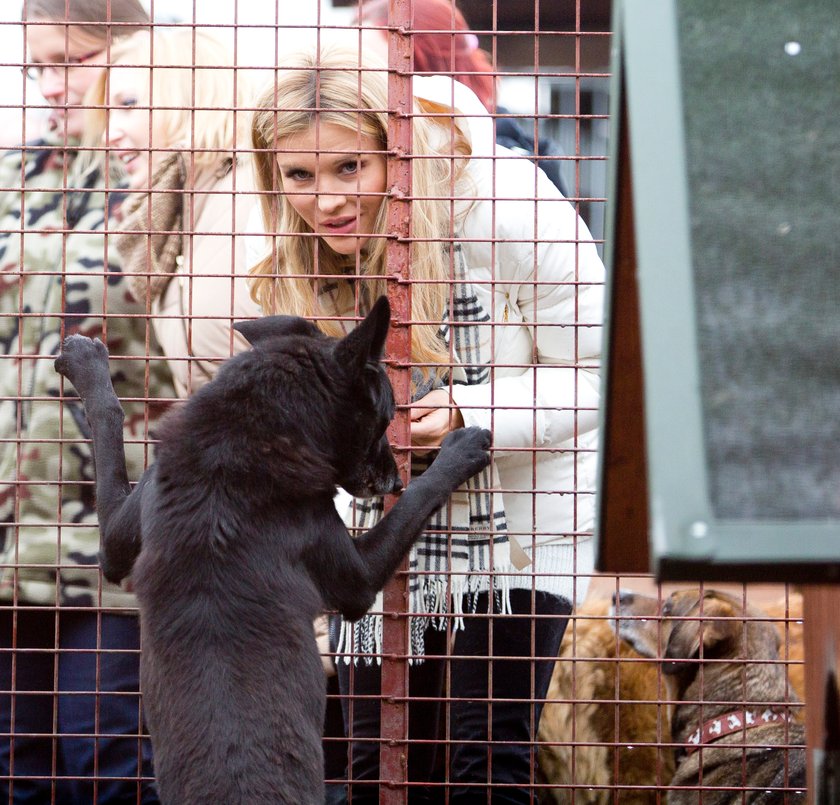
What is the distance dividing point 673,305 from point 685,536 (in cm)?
32

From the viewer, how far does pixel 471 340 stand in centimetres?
380

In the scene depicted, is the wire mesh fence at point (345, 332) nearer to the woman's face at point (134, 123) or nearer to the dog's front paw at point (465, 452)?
the woman's face at point (134, 123)

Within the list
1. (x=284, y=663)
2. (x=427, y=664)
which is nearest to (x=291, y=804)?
(x=284, y=663)

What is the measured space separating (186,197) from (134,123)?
0.41 metres

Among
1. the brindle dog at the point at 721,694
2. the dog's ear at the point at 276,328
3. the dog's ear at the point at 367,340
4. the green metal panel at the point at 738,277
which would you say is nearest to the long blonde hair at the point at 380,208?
the dog's ear at the point at 276,328

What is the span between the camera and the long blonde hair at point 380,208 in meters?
3.69

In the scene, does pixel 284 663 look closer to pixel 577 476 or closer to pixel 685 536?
pixel 577 476

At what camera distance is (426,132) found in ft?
12.5

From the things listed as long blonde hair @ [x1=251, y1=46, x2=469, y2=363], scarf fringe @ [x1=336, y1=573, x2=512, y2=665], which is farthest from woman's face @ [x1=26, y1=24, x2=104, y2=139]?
scarf fringe @ [x1=336, y1=573, x2=512, y2=665]

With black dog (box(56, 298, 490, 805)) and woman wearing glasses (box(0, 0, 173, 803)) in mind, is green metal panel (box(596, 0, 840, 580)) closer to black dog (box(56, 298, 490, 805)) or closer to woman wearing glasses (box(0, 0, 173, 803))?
black dog (box(56, 298, 490, 805))

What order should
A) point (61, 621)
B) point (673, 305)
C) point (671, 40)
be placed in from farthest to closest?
point (61, 621) → point (671, 40) → point (673, 305)

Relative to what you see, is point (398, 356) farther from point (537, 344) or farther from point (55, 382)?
point (55, 382)

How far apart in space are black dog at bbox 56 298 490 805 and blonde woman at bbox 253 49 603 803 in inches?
18.9

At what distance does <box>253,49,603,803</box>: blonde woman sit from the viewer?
370 cm
